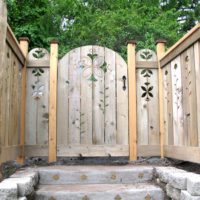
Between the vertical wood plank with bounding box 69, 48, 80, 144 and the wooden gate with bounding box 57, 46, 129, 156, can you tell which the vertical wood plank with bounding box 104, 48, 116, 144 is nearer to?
the wooden gate with bounding box 57, 46, 129, 156

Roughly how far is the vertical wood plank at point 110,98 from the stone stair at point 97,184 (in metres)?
0.61

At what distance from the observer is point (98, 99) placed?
3631 mm

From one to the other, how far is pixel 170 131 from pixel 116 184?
1.00 m

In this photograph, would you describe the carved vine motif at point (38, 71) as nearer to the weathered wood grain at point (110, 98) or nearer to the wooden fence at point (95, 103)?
the wooden fence at point (95, 103)

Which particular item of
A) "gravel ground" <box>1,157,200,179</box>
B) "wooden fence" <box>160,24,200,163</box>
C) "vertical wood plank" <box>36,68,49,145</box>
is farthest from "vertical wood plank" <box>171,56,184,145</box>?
"vertical wood plank" <box>36,68,49,145</box>

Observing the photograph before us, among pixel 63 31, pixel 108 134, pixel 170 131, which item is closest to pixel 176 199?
pixel 170 131

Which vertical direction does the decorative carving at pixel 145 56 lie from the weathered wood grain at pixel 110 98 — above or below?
above

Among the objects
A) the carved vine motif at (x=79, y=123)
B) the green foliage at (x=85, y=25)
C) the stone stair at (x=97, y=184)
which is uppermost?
the green foliage at (x=85, y=25)

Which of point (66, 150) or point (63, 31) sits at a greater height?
point (63, 31)

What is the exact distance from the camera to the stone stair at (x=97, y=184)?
2527 millimetres

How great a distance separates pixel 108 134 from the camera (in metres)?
3.58

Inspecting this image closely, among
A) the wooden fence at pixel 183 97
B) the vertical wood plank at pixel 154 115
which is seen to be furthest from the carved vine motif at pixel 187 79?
the vertical wood plank at pixel 154 115

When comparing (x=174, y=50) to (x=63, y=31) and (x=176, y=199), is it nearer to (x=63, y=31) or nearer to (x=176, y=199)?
(x=176, y=199)

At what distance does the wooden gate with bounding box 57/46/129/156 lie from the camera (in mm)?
3535
